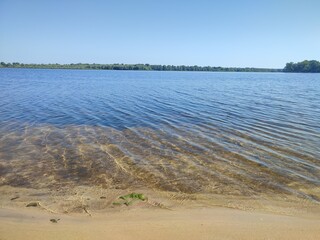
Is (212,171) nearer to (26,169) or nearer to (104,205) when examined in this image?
(104,205)

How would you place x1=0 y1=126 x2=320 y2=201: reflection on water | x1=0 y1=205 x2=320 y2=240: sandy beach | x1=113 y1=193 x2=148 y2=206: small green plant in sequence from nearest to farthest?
x1=0 y1=205 x2=320 y2=240: sandy beach, x1=113 y1=193 x2=148 y2=206: small green plant, x1=0 y1=126 x2=320 y2=201: reflection on water

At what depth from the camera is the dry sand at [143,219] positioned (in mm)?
6184

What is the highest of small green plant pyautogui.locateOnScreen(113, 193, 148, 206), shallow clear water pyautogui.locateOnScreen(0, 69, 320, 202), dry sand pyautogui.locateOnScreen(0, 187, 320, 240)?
dry sand pyautogui.locateOnScreen(0, 187, 320, 240)

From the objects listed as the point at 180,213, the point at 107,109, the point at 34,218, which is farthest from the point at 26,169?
the point at 107,109

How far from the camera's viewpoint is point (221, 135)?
53.9 feet

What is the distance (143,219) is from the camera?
6977 mm

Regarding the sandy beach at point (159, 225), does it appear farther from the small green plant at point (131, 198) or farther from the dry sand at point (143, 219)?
the small green plant at point (131, 198)

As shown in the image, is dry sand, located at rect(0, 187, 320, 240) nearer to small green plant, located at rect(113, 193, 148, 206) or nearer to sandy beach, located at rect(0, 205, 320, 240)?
sandy beach, located at rect(0, 205, 320, 240)

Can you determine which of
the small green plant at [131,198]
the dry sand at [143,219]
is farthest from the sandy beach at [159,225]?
the small green plant at [131,198]

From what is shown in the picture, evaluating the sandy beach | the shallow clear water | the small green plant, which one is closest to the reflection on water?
the shallow clear water

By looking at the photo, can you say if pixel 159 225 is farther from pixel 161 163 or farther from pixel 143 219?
pixel 161 163

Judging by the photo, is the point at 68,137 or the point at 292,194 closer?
the point at 292,194

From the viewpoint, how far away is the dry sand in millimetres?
6184

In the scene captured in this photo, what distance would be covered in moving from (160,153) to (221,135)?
16.4 ft
